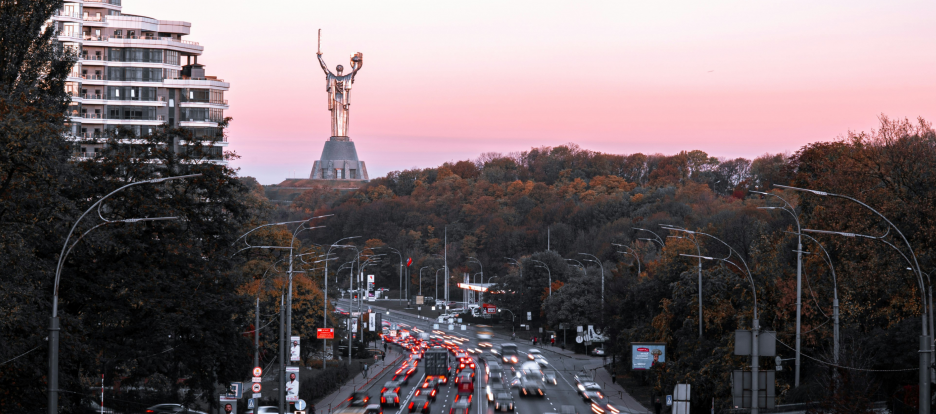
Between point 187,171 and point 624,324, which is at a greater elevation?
point 187,171

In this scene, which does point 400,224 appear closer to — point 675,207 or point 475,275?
point 475,275

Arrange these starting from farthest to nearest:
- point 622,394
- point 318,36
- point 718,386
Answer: point 318,36 < point 622,394 < point 718,386

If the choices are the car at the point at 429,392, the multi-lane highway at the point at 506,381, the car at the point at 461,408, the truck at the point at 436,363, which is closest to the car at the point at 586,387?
the multi-lane highway at the point at 506,381

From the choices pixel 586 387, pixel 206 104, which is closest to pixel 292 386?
pixel 586 387

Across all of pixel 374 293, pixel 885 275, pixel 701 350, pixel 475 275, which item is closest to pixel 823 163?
pixel 701 350

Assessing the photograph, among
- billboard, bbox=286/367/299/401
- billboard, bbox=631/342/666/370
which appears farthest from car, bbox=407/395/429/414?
billboard, bbox=631/342/666/370

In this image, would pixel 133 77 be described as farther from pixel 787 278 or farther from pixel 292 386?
pixel 787 278

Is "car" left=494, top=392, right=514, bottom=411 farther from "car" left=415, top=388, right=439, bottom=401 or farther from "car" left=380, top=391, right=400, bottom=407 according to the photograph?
"car" left=415, top=388, right=439, bottom=401
